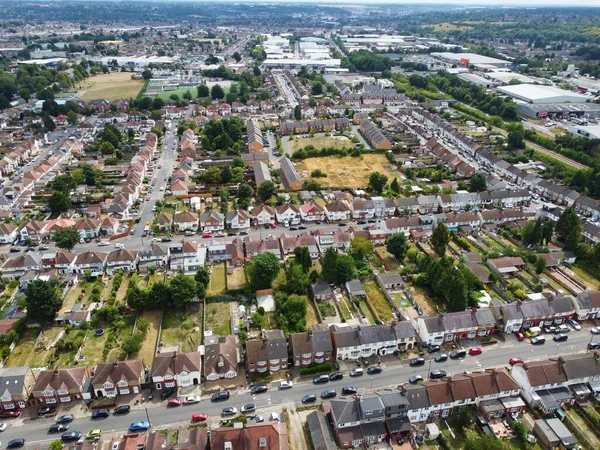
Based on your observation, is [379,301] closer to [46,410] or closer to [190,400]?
[190,400]

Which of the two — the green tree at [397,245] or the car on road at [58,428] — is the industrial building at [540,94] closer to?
the green tree at [397,245]

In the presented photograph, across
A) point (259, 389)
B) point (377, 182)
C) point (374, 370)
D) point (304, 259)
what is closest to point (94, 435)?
point (259, 389)

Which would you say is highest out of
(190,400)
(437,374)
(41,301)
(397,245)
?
(41,301)

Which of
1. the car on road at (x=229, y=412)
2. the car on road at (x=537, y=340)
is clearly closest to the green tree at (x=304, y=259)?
the car on road at (x=229, y=412)

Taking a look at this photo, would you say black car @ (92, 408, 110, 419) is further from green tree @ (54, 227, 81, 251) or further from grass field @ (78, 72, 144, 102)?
grass field @ (78, 72, 144, 102)

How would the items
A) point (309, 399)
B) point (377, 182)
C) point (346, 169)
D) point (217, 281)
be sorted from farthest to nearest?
point (346, 169) < point (377, 182) < point (217, 281) < point (309, 399)

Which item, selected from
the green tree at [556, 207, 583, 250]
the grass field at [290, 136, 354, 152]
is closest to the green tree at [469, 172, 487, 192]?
the green tree at [556, 207, 583, 250]

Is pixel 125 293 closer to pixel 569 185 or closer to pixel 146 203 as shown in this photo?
pixel 146 203
